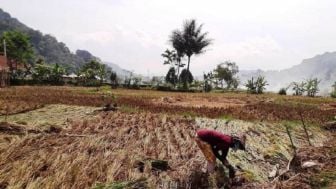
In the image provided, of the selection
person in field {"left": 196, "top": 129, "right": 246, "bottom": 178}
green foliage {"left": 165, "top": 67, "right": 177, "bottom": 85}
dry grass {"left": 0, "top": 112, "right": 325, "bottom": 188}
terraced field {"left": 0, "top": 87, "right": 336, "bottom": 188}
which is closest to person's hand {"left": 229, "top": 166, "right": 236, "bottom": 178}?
person in field {"left": 196, "top": 129, "right": 246, "bottom": 178}

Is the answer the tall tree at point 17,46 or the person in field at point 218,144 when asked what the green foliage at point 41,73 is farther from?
the person in field at point 218,144

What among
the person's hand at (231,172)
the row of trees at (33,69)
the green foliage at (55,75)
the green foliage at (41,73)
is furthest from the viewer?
the green foliage at (55,75)

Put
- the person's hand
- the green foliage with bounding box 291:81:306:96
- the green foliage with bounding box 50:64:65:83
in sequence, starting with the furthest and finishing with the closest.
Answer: the green foliage with bounding box 50:64:65:83, the green foliage with bounding box 291:81:306:96, the person's hand

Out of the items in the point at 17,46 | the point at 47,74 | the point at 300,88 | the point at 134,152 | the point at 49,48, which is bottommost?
the point at 134,152

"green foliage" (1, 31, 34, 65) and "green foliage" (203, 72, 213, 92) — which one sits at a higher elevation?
"green foliage" (1, 31, 34, 65)

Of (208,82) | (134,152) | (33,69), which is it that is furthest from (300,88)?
(134,152)

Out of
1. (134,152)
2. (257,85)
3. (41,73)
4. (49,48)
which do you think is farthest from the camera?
(49,48)

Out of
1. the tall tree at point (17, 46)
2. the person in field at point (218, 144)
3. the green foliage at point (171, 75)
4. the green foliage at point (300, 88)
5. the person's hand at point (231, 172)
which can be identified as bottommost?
the person's hand at point (231, 172)

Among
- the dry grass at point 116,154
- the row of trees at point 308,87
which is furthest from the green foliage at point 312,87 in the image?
the dry grass at point 116,154

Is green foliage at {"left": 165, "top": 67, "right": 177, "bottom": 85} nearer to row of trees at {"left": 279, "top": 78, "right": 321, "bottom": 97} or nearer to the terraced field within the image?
row of trees at {"left": 279, "top": 78, "right": 321, "bottom": 97}

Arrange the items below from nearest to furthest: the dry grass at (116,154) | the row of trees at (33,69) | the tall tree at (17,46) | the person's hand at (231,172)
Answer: the dry grass at (116,154) < the person's hand at (231,172) < the row of trees at (33,69) < the tall tree at (17,46)

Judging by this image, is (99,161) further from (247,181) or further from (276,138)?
(276,138)

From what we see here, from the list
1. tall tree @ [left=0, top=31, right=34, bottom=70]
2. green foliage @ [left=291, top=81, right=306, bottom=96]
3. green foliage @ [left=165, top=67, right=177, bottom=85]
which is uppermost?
tall tree @ [left=0, top=31, right=34, bottom=70]

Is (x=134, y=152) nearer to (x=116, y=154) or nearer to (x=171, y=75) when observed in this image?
(x=116, y=154)
